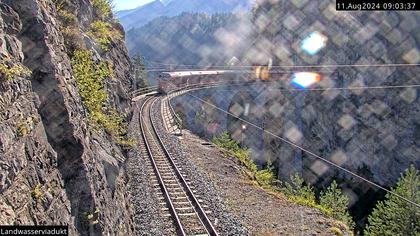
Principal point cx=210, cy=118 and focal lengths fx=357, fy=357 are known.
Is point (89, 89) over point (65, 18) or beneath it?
beneath

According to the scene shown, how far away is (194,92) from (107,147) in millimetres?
39931

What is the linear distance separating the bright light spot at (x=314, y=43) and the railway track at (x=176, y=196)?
2666 inches

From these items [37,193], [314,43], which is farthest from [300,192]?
[314,43]

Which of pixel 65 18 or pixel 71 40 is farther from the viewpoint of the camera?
pixel 65 18

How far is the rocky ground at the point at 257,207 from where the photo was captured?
13.4 metres

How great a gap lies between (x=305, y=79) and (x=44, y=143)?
6818cm

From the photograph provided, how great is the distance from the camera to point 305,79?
71.0 m

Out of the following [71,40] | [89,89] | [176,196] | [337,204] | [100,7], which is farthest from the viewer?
[337,204]

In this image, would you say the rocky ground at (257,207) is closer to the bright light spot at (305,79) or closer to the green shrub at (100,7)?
the green shrub at (100,7)

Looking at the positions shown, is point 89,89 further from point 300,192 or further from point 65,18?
point 300,192

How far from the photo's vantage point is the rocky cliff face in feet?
18.6

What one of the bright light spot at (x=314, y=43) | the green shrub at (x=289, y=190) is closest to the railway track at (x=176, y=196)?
the green shrub at (x=289, y=190)

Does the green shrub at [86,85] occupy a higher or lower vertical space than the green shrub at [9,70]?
lower

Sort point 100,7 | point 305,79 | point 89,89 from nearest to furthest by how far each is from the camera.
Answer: point 89,89 < point 100,7 < point 305,79
